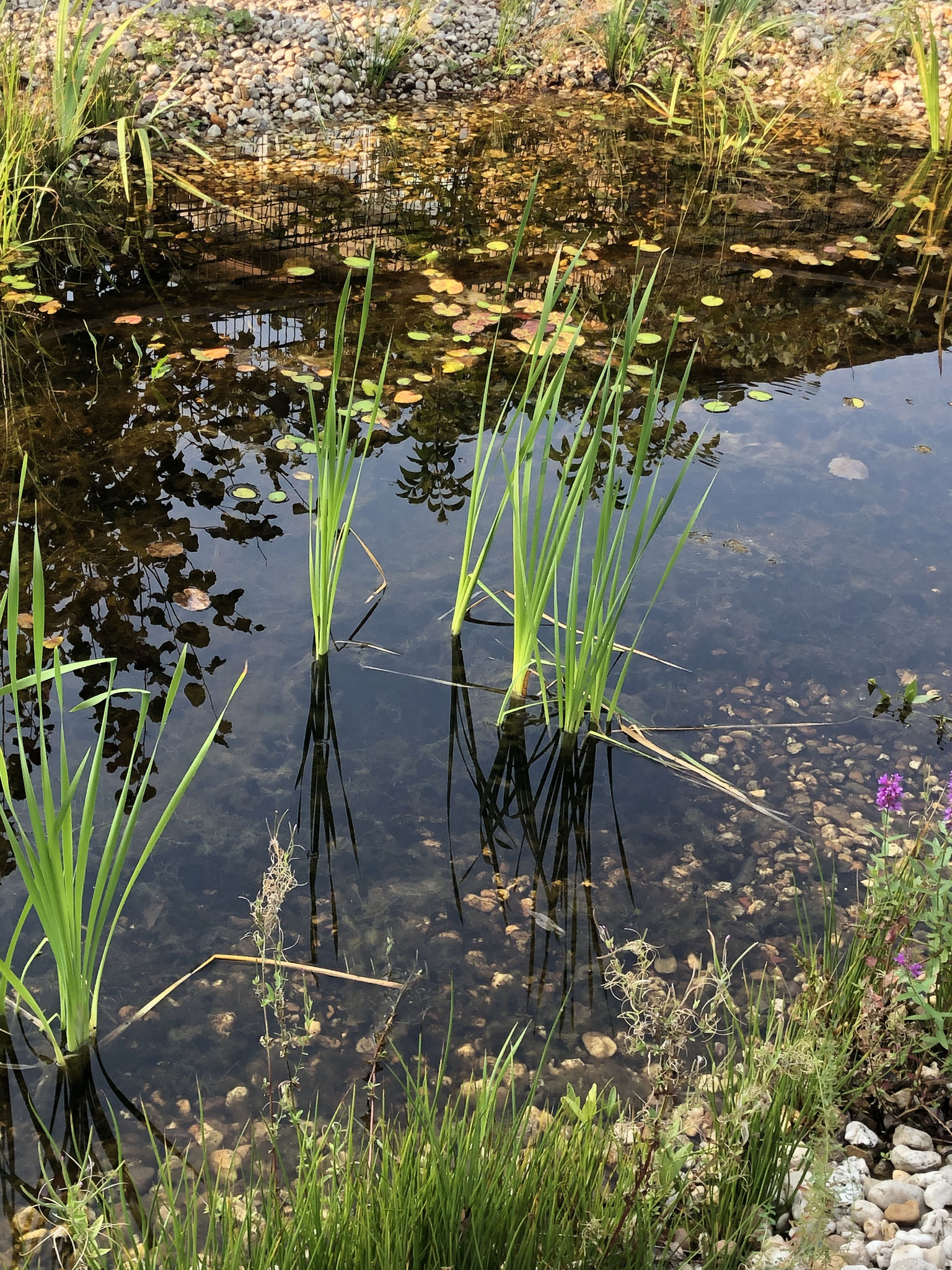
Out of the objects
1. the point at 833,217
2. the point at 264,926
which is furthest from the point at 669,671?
the point at 833,217

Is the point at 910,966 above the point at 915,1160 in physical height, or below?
above

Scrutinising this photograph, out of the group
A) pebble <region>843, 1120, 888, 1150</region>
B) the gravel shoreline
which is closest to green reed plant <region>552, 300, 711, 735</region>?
pebble <region>843, 1120, 888, 1150</region>

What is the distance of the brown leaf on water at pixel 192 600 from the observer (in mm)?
2904

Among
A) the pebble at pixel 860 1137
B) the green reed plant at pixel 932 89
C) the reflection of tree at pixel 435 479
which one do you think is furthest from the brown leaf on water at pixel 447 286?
the pebble at pixel 860 1137

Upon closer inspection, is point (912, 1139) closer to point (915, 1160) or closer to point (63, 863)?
point (915, 1160)

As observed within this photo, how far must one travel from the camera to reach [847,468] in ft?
12.4

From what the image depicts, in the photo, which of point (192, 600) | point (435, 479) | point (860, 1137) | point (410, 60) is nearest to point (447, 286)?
point (435, 479)

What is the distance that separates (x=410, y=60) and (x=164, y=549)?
5.45 m

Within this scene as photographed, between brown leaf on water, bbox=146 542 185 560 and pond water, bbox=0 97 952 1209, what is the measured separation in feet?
0.08

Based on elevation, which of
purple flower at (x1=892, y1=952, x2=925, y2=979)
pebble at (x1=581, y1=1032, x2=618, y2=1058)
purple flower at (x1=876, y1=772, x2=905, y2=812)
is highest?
purple flower at (x1=876, y1=772, x2=905, y2=812)

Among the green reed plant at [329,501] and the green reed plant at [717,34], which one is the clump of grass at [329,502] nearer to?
the green reed plant at [329,501]

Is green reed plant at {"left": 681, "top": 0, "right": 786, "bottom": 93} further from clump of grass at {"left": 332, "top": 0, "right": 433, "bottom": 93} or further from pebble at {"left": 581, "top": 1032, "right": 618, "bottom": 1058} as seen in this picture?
pebble at {"left": 581, "top": 1032, "right": 618, "bottom": 1058}

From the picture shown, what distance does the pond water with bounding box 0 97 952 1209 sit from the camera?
2098mm

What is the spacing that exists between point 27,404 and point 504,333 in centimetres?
189
